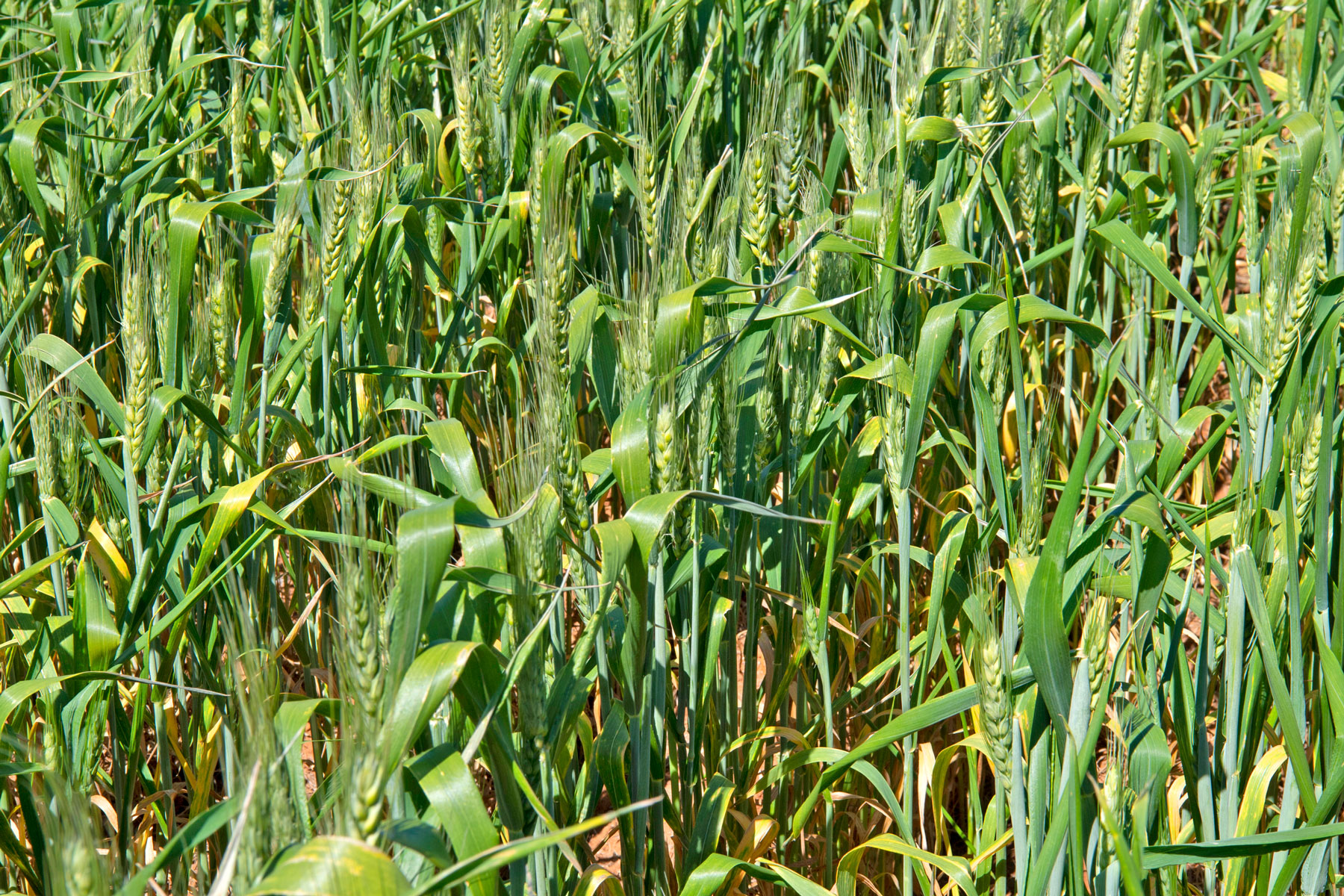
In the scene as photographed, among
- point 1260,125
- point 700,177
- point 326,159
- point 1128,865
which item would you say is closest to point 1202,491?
point 1260,125

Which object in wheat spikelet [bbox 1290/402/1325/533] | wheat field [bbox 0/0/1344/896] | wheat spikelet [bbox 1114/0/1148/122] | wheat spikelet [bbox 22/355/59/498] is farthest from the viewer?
wheat spikelet [bbox 1114/0/1148/122]

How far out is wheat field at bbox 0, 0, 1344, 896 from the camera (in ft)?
3.24

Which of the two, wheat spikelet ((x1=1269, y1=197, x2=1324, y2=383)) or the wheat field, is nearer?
the wheat field

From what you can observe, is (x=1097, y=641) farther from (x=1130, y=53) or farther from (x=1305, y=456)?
(x=1130, y=53)

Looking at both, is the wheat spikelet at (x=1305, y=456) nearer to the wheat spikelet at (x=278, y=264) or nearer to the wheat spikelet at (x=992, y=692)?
the wheat spikelet at (x=992, y=692)

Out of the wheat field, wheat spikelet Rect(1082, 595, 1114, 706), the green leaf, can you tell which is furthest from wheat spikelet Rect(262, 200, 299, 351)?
wheat spikelet Rect(1082, 595, 1114, 706)

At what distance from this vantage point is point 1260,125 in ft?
6.67

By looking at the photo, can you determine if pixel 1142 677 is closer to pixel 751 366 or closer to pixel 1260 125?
pixel 751 366

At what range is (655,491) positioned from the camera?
1.13 meters

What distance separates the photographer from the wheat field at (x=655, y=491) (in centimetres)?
99

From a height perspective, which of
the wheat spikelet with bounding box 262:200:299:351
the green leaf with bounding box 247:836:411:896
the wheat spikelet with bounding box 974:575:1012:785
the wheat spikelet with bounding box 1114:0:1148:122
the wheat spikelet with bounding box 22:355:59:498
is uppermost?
the wheat spikelet with bounding box 1114:0:1148:122

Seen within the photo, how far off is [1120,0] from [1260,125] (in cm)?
36

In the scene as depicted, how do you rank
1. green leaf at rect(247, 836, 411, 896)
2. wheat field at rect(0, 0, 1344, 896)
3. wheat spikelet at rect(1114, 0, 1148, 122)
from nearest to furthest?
green leaf at rect(247, 836, 411, 896)
wheat field at rect(0, 0, 1344, 896)
wheat spikelet at rect(1114, 0, 1148, 122)

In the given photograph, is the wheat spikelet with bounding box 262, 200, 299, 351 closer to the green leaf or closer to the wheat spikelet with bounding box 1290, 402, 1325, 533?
the green leaf
